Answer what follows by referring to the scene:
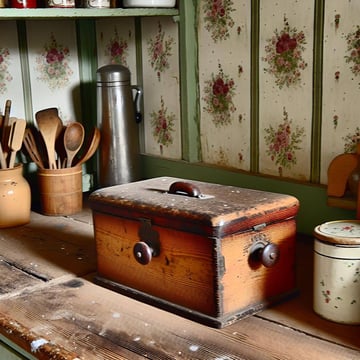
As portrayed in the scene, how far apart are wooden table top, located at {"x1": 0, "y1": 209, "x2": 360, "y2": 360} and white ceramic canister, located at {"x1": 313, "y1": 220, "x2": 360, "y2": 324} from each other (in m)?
0.02

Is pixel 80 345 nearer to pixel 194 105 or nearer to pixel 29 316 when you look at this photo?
pixel 29 316

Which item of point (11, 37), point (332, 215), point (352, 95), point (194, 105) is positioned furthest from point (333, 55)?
point (11, 37)

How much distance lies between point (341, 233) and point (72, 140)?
928 millimetres

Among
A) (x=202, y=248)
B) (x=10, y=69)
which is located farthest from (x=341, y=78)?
(x=10, y=69)

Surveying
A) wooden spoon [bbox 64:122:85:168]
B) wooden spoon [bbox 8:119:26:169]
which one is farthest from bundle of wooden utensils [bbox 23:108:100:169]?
wooden spoon [bbox 8:119:26:169]

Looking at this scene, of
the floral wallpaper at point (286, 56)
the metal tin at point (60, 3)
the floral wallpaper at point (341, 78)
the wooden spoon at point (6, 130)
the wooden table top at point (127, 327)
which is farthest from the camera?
the wooden spoon at point (6, 130)

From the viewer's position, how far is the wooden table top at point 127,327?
93 cm

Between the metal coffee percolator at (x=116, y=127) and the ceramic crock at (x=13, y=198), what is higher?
the metal coffee percolator at (x=116, y=127)

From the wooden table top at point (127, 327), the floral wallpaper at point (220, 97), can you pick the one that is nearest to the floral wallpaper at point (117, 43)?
the floral wallpaper at point (220, 97)

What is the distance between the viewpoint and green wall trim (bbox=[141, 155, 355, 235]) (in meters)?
1.39

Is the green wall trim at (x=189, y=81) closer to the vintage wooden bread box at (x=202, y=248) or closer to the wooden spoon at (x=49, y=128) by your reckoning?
the wooden spoon at (x=49, y=128)

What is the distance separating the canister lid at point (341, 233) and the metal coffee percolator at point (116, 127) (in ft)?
2.78

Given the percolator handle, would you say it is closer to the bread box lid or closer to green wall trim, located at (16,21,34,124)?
green wall trim, located at (16,21,34,124)

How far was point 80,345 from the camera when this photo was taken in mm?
960
